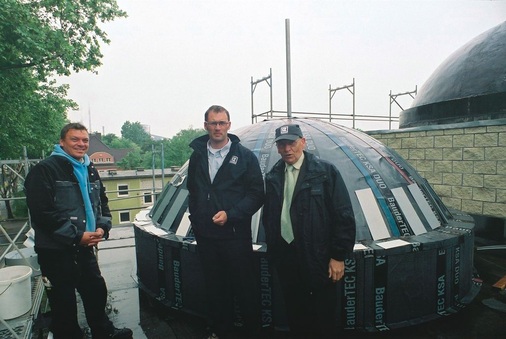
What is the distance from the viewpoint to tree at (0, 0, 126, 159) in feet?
36.7

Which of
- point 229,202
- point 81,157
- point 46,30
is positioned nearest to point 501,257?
point 229,202

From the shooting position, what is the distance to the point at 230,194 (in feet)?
11.2

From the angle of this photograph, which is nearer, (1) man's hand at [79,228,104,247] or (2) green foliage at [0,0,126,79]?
(1) man's hand at [79,228,104,247]

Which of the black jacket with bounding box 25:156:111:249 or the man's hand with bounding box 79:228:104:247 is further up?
the black jacket with bounding box 25:156:111:249

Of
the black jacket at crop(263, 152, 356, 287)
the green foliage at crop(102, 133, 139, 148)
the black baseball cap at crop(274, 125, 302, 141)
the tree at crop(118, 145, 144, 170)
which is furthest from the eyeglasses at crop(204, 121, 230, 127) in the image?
the green foliage at crop(102, 133, 139, 148)

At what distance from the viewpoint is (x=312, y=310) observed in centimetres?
311

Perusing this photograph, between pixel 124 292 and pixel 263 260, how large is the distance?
2980 mm

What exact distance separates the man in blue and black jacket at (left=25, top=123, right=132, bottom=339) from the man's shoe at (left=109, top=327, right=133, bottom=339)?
0.23 metres

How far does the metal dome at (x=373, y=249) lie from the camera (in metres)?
3.95

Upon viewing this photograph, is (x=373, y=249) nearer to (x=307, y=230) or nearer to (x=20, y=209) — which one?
(x=307, y=230)

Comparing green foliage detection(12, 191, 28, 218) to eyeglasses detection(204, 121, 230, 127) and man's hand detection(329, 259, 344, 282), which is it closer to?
eyeglasses detection(204, 121, 230, 127)

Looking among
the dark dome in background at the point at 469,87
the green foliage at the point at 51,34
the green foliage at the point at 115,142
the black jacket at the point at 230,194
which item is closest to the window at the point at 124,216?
the green foliage at the point at 51,34

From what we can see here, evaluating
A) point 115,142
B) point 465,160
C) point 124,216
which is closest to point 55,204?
point 465,160

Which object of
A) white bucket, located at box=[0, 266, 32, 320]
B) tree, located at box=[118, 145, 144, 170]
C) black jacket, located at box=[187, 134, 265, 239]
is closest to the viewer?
black jacket, located at box=[187, 134, 265, 239]
